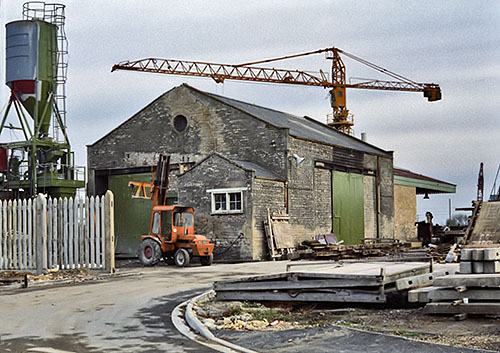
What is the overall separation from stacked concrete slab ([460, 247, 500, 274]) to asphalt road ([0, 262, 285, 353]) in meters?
4.39

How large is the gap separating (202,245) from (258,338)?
1474 centimetres

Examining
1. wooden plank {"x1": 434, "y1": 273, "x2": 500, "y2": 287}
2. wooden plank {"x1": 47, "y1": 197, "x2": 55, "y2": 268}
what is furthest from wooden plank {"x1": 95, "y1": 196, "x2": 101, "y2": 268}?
wooden plank {"x1": 434, "y1": 273, "x2": 500, "y2": 287}

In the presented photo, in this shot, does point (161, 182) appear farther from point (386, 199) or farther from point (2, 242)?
point (386, 199)

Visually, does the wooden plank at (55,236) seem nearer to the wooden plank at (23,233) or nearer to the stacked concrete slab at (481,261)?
the wooden plank at (23,233)

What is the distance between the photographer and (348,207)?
34.2m

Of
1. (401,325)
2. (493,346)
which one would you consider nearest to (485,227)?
(401,325)

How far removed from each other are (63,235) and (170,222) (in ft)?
16.4

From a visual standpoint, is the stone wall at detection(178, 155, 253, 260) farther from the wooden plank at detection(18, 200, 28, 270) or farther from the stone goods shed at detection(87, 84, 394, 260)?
the wooden plank at detection(18, 200, 28, 270)

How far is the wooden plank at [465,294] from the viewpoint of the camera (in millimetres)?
9070

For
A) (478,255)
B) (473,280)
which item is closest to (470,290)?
(473,280)

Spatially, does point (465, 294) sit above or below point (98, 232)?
below

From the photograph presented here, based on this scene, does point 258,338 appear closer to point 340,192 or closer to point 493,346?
point 493,346

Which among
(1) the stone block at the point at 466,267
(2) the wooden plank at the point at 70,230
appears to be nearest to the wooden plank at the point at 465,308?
(1) the stone block at the point at 466,267

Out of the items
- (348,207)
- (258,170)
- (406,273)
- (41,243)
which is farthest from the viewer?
(348,207)
